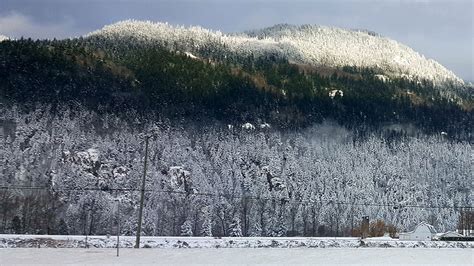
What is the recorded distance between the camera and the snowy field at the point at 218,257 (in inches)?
848

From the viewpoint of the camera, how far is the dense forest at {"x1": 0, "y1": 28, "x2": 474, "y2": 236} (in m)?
83.2

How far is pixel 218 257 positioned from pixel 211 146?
82.6m

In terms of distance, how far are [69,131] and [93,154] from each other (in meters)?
6.71

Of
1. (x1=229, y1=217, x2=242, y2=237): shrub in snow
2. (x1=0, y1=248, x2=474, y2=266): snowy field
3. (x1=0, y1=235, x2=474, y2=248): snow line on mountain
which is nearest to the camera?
(x1=0, y1=248, x2=474, y2=266): snowy field

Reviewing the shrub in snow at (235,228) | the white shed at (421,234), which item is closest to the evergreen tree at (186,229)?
the shrub in snow at (235,228)

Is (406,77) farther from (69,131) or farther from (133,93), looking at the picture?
(69,131)

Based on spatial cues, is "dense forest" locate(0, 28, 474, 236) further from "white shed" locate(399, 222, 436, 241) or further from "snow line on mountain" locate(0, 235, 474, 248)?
"snow line on mountain" locate(0, 235, 474, 248)

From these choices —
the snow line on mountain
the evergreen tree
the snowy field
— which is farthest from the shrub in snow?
the snowy field

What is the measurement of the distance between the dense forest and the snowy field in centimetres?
4415

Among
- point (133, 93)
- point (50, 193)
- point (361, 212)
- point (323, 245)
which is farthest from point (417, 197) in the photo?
point (323, 245)

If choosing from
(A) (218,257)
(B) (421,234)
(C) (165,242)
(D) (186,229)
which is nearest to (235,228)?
(D) (186,229)

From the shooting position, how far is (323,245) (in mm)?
33562

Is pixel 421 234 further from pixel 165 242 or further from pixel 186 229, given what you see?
pixel 165 242

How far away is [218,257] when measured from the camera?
79.2 ft
